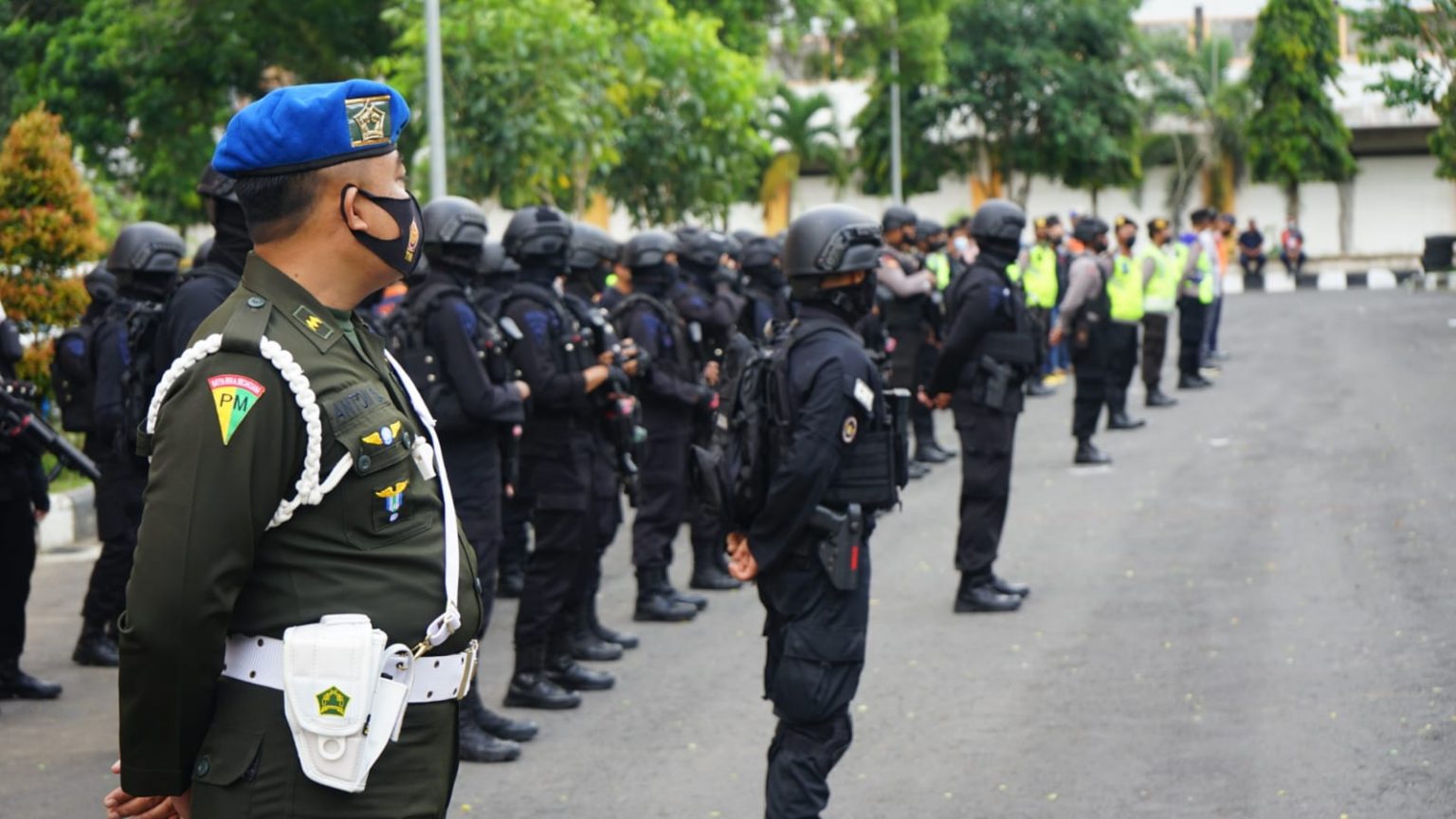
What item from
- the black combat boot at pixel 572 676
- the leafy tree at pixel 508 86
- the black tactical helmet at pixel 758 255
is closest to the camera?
the black combat boot at pixel 572 676

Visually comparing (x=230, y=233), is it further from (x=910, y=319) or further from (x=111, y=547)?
(x=910, y=319)

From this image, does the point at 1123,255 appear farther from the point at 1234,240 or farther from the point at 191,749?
the point at 1234,240

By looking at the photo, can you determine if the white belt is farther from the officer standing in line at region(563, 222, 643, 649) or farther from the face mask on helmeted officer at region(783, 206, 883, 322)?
the officer standing in line at region(563, 222, 643, 649)

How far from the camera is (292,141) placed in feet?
9.50

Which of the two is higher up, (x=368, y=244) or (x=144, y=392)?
(x=368, y=244)

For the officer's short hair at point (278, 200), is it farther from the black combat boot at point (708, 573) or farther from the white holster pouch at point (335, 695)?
the black combat boot at point (708, 573)

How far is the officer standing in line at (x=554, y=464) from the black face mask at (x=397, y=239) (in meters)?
4.72

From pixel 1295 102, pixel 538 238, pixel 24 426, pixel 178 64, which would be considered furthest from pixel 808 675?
pixel 1295 102

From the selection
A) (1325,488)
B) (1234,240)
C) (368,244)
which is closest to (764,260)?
(1325,488)

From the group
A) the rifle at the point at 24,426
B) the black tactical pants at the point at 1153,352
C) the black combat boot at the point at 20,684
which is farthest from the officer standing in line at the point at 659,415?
the black tactical pants at the point at 1153,352

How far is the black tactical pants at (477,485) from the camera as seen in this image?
23.3 feet

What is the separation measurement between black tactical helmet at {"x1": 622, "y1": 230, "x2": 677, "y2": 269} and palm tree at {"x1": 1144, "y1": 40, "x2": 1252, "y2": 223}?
4081 centimetres

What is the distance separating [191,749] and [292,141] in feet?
3.24

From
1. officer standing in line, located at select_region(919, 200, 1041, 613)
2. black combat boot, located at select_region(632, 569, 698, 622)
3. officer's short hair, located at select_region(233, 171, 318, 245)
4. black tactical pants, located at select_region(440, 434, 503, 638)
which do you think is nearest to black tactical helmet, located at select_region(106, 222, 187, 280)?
black tactical pants, located at select_region(440, 434, 503, 638)
